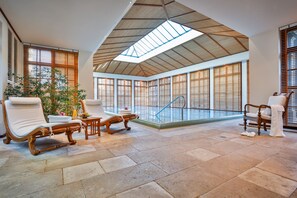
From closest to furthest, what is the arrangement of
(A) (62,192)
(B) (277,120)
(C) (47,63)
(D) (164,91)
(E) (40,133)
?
(A) (62,192), (E) (40,133), (B) (277,120), (C) (47,63), (D) (164,91)

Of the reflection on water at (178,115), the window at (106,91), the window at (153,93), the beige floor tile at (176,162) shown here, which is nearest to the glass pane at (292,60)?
the reflection on water at (178,115)

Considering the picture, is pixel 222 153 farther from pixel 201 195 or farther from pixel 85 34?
pixel 85 34

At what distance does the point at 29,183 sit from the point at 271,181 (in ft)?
8.60

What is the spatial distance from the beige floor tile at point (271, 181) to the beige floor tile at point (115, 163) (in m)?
1.41

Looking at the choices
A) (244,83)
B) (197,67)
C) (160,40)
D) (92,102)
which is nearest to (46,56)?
(92,102)

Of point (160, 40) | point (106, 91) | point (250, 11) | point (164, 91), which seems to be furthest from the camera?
point (164, 91)

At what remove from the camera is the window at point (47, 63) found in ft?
17.9

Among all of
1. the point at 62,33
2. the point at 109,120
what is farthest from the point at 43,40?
the point at 109,120

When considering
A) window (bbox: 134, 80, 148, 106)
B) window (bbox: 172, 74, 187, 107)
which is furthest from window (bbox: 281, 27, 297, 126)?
window (bbox: 134, 80, 148, 106)

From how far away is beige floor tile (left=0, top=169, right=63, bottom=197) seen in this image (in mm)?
1479

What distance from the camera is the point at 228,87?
33.6ft

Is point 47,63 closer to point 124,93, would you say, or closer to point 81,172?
point 81,172

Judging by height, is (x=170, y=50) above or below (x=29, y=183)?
above

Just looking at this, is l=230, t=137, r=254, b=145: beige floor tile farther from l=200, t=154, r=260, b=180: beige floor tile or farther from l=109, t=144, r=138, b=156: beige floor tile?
l=109, t=144, r=138, b=156: beige floor tile
